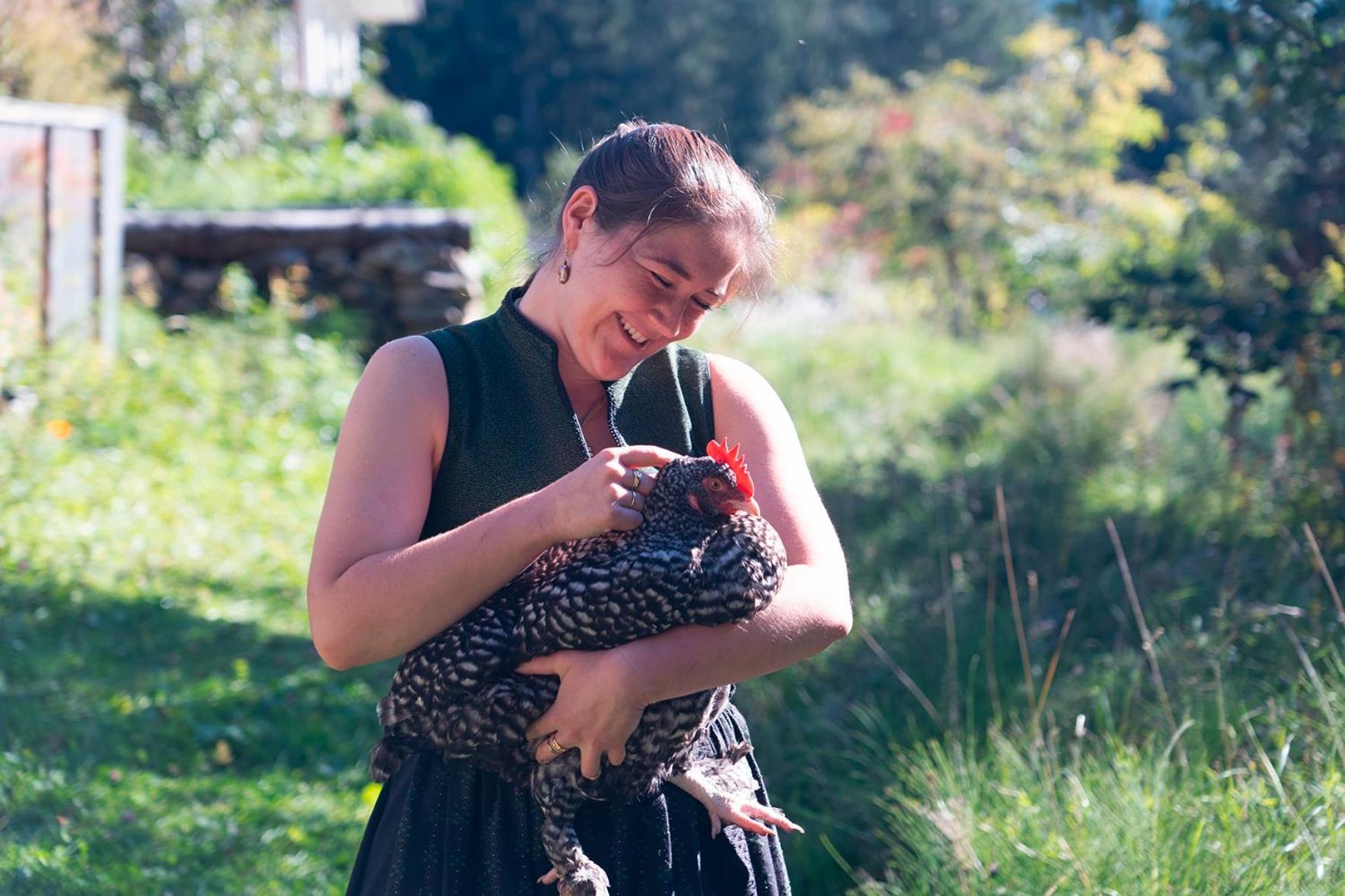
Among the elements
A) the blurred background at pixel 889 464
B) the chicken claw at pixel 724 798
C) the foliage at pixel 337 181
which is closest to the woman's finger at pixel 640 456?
the chicken claw at pixel 724 798

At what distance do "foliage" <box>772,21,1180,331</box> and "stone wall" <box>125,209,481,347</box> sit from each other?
5.77 metres

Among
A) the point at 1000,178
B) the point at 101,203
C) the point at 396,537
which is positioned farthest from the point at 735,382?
the point at 1000,178

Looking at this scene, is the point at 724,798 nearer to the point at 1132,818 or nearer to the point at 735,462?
the point at 735,462

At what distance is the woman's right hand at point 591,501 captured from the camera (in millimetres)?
1664

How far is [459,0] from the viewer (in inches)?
1282

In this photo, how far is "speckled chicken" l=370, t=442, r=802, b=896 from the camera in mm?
1748

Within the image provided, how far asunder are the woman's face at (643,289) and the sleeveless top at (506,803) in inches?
3.8

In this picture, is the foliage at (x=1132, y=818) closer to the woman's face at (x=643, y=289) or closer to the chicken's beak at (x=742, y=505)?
the chicken's beak at (x=742, y=505)

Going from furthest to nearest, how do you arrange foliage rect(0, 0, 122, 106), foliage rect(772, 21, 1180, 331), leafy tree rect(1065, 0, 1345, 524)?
foliage rect(772, 21, 1180, 331), foliage rect(0, 0, 122, 106), leafy tree rect(1065, 0, 1345, 524)

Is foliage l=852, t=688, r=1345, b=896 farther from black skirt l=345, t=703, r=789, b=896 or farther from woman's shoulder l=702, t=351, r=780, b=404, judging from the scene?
woman's shoulder l=702, t=351, r=780, b=404

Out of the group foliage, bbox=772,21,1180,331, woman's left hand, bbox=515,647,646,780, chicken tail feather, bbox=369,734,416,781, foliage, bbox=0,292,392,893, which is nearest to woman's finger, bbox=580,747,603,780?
woman's left hand, bbox=515,647,646,780

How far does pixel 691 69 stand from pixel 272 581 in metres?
29.1

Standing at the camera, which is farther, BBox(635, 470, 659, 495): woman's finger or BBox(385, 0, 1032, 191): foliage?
BBox(385, 0, 1032, 191): foliage

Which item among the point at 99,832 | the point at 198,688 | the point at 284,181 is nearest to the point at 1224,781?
the point at 99,832
